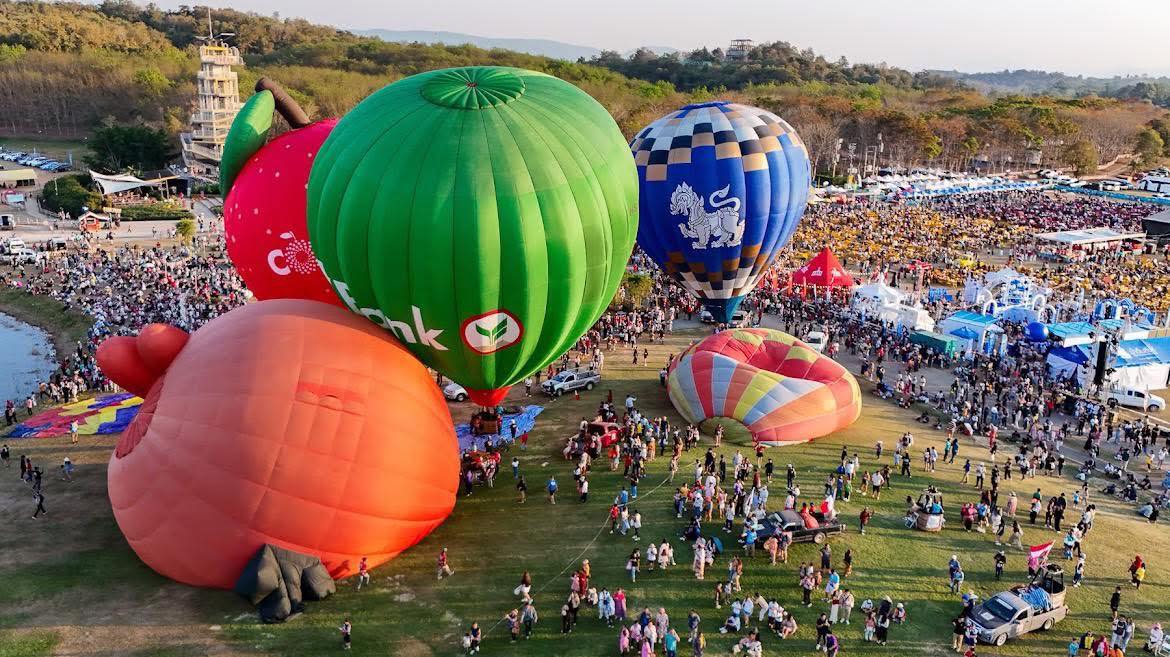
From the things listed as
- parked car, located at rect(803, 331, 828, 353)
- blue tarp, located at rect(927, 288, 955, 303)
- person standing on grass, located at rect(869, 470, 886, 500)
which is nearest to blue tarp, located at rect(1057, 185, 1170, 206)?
blue tarp, located at rect(927, 288, 955, 303)

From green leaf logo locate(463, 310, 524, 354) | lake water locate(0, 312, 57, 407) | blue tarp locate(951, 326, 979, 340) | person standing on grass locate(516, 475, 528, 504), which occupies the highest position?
green leaf logo locate(463, 310, 524, 354)

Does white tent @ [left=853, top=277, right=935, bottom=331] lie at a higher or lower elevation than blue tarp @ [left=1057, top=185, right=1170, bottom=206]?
lower

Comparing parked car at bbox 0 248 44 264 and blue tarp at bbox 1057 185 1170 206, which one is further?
blue tarp at bbox 1057 185 1170 206

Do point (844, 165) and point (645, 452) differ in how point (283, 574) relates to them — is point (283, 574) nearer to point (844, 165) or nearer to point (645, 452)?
point (645, 452)

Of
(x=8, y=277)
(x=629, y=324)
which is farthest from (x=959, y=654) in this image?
(x=8, y=277)

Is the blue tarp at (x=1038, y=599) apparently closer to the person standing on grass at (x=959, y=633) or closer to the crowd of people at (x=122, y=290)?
the person standing on grass at (x=959, y=633)

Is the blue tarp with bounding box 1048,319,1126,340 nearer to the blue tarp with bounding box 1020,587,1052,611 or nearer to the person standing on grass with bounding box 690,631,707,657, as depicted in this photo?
the blue tarp with bounding box 1020,587,1052,611
